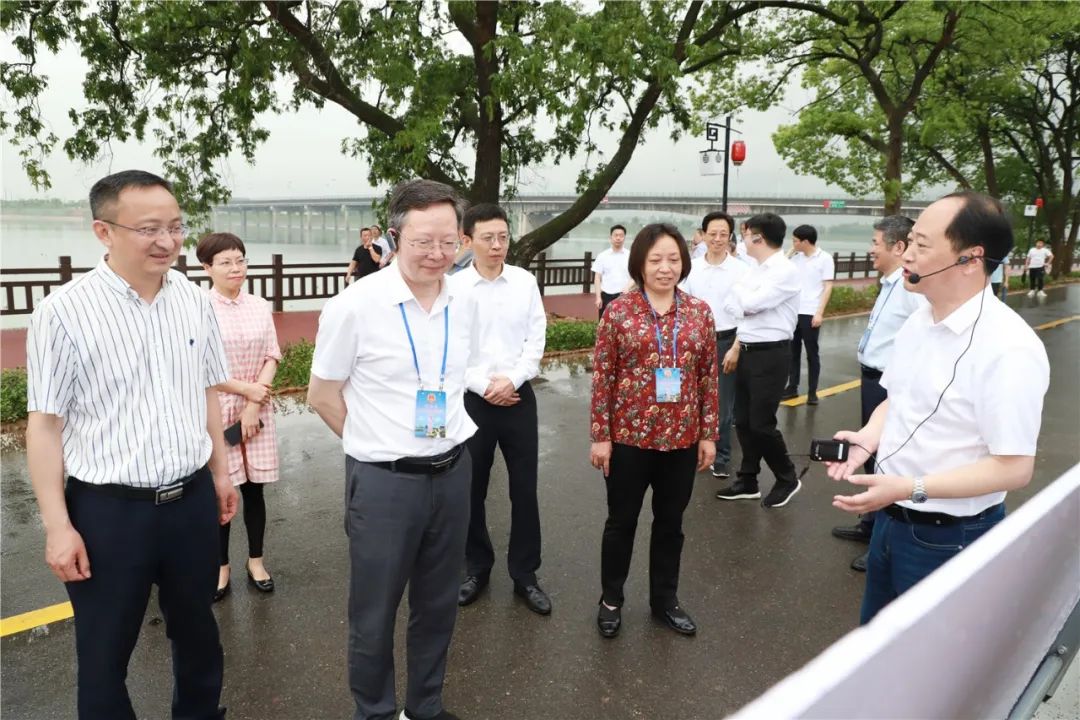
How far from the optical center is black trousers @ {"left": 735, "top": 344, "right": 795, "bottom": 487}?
489cm

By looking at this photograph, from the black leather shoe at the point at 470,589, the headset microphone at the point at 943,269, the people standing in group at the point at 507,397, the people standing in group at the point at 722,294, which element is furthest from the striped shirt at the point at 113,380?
the people standing in group at the point at 722,294

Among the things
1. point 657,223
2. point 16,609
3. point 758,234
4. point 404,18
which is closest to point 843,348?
point 758,234

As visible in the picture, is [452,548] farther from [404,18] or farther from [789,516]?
[404,18]

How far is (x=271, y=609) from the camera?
3525mm

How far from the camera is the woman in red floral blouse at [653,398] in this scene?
317cm

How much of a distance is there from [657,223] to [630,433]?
92 cm

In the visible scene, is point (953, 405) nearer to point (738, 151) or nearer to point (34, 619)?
point (34, 619)

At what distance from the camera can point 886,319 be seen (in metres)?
4.36

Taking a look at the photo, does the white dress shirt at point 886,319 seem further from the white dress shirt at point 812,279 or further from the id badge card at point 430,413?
the white dress shirt at point 812,279

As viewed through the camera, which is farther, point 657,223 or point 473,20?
point 473,20

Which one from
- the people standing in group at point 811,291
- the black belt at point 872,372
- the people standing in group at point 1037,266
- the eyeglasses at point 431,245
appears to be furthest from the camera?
the people standing in group at point 1037,266

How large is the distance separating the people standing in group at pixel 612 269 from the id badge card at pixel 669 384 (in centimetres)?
661

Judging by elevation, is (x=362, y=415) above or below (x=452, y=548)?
above

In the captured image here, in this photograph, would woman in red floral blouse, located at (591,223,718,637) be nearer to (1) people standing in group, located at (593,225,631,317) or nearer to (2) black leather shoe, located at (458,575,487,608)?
(2) black leather shoe, located at (458,575,487,608)
